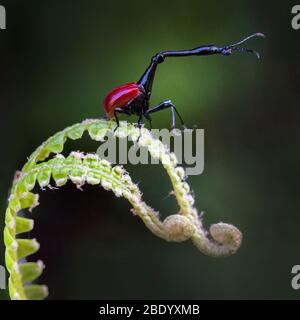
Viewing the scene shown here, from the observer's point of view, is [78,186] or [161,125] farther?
[161,125]

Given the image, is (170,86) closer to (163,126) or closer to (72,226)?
(163,126)

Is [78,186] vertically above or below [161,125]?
below

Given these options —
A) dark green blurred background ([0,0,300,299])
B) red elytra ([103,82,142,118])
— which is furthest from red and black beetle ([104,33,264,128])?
dark green blurred background ([0,0,300,299])

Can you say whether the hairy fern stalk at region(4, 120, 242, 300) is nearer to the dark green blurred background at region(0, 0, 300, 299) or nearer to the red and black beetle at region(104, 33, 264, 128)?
the red and black beetle at region(104, 33, 264, 128)

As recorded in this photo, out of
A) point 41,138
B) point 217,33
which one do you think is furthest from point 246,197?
point 41,138

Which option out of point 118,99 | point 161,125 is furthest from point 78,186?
point 161,125

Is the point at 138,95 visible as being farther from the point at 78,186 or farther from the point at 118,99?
the point at 78,186

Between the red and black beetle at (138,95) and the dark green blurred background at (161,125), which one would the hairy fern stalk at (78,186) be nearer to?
the red and black beetle at (138,95)
